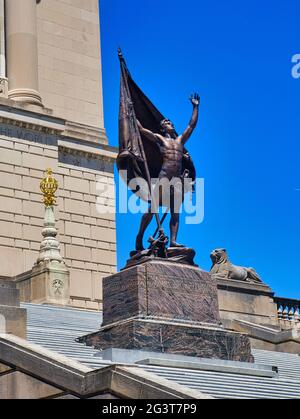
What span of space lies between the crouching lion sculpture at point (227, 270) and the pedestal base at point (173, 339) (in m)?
9.07

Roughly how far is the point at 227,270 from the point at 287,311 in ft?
8.87

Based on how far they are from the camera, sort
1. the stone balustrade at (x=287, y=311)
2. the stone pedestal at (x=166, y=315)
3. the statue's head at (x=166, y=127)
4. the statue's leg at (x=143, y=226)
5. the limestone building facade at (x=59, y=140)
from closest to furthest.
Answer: the stone pedestal at (x=166, y=315)
the statue's leg at (x=143, y=226)
the statue's head at (x=166, y=127)
the stone balustrade at (x=287, y=311)
the limestone building facade at (x=59, y=140)

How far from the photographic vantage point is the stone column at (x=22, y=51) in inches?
1456

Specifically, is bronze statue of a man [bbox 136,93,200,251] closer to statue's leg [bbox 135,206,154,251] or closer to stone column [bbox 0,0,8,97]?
statue's leg [bbox 135,206,154,251]

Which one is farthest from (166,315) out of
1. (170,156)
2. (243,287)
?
(243,287)

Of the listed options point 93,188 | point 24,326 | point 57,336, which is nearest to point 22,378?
point 24,326

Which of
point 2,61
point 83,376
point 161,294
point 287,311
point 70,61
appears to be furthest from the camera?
point 70,61

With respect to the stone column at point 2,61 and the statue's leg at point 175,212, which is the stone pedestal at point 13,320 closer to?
the statue's leg at point 175,212

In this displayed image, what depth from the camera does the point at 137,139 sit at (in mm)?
20531

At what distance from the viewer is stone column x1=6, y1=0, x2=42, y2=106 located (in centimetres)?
3699

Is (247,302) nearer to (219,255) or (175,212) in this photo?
(219,255)

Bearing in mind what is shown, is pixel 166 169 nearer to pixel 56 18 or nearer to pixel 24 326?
pixel 24 326

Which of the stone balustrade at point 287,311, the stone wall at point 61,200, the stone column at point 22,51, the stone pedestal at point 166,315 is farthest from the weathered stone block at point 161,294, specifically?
the stone column at point 22,51
